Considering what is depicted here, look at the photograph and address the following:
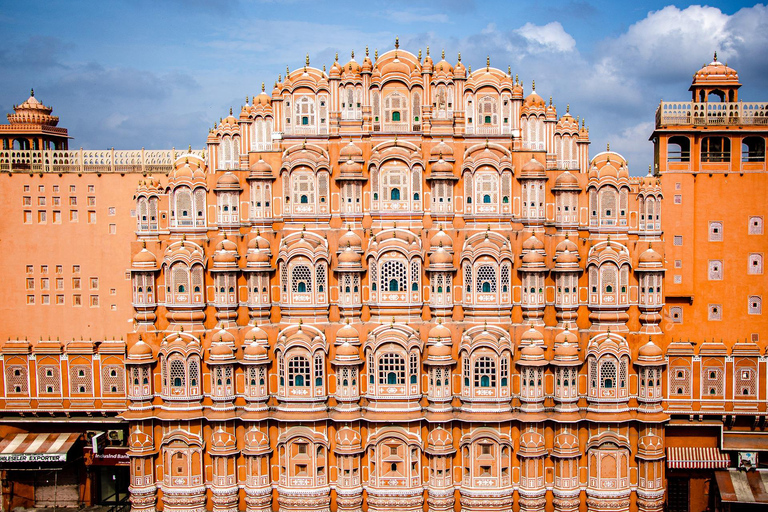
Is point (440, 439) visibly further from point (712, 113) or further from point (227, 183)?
point (712, 113)

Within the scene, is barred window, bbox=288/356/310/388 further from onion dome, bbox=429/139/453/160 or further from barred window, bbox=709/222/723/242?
barred window, bbox=709/222/723/242

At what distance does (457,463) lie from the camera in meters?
39.0

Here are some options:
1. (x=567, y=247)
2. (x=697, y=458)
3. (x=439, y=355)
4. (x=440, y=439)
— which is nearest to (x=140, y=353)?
(x=439, y=355)

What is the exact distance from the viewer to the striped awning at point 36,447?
4278cm

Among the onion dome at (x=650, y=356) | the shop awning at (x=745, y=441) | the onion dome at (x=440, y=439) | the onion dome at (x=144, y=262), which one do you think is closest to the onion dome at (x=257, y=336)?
the onion dome at (x=144, y=262)

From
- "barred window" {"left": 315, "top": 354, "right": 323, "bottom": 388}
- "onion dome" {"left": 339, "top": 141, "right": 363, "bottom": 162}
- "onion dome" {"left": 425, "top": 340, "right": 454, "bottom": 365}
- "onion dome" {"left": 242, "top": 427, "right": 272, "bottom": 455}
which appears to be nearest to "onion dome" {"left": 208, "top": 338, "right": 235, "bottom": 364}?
"onion dome" {"left": 242, "top": 427, "right": 272, "bottom": 455}

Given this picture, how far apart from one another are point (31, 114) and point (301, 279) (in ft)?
84.3

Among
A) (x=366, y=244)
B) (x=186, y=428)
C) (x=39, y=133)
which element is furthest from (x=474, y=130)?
(x=39, y=133)

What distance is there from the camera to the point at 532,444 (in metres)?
38.5

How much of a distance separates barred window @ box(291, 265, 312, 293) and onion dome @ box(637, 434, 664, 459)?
20096 millimetres

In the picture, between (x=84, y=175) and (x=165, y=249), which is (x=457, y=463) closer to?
(x=165, y=249)

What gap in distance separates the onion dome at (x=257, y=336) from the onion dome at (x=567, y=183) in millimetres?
→ 18290

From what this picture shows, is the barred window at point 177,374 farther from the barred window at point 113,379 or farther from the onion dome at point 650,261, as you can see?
the onion dome at point 650,261

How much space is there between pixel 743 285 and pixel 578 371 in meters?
13.4
